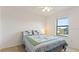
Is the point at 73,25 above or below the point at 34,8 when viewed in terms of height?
below

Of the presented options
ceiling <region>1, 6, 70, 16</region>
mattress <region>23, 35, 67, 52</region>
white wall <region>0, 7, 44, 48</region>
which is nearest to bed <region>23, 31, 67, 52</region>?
mattress <region>23, 35, 67, 52</region>

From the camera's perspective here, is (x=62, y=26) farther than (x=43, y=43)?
Yes

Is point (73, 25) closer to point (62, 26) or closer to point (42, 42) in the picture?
point (62, 26)

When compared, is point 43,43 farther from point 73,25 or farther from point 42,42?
point 73,25

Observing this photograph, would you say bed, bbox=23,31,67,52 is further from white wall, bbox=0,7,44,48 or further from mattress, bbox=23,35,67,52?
white wall, bbox=0,7,44,48

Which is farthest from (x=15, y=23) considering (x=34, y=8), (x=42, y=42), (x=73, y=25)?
(x=73, y=25)

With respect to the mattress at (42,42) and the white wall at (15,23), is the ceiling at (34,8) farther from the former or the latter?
the mattress at (42,42)

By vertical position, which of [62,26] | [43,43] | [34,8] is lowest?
[43,43]

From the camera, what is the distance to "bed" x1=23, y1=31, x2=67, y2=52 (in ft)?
4.32

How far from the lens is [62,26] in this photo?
4.70 feet

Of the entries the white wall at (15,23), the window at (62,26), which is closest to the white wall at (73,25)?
the window at (62,26)

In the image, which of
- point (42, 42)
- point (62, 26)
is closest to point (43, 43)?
point (42, 42)

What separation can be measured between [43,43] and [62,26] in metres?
0.43
